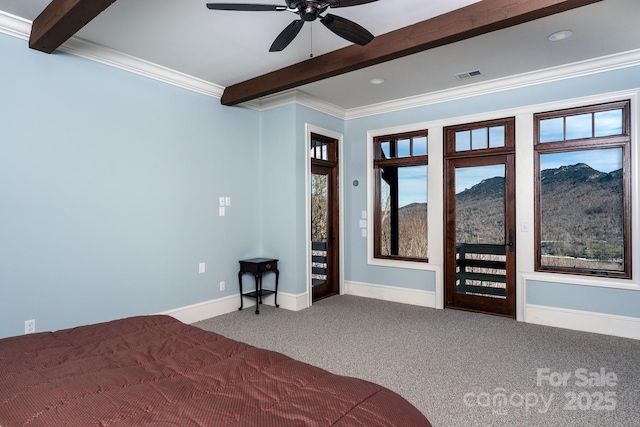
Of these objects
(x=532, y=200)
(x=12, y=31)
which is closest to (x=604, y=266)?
(x=532, y=200)

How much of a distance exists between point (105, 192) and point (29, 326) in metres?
1.31

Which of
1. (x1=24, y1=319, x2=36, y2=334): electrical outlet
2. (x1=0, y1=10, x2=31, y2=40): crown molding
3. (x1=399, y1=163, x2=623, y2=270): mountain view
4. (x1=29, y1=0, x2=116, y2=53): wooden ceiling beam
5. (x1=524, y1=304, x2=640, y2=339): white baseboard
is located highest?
(x1=0, y1=10, x2=31, y2=40): crown molding

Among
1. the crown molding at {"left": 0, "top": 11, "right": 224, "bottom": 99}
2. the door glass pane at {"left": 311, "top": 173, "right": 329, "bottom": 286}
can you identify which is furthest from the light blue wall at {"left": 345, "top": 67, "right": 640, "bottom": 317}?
the crown molding at {"left": 0, "top": 11, "right": 224, "bottom": 99}

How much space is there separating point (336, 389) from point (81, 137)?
3375 millimetres

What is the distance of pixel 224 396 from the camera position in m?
1.32

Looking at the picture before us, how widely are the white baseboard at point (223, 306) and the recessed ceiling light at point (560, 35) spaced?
396 cm

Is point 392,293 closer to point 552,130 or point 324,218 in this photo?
point 324,218

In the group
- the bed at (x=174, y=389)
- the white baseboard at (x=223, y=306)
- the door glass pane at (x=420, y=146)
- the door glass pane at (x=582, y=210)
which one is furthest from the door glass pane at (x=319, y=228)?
the bed at (x=174, y=389)

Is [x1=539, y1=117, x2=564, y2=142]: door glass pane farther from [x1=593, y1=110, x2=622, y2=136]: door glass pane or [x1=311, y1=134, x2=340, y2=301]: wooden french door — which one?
[x1=311, y1=134, x2=340, y2=301]: wooden french door

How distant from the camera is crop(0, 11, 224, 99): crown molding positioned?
120 inches

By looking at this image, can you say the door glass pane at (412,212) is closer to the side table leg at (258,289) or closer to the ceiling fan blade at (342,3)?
the side table leg at (258,289)

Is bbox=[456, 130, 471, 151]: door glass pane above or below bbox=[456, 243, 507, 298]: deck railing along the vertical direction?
above

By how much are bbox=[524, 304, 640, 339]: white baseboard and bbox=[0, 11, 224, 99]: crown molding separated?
463 cm

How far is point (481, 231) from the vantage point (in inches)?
188
